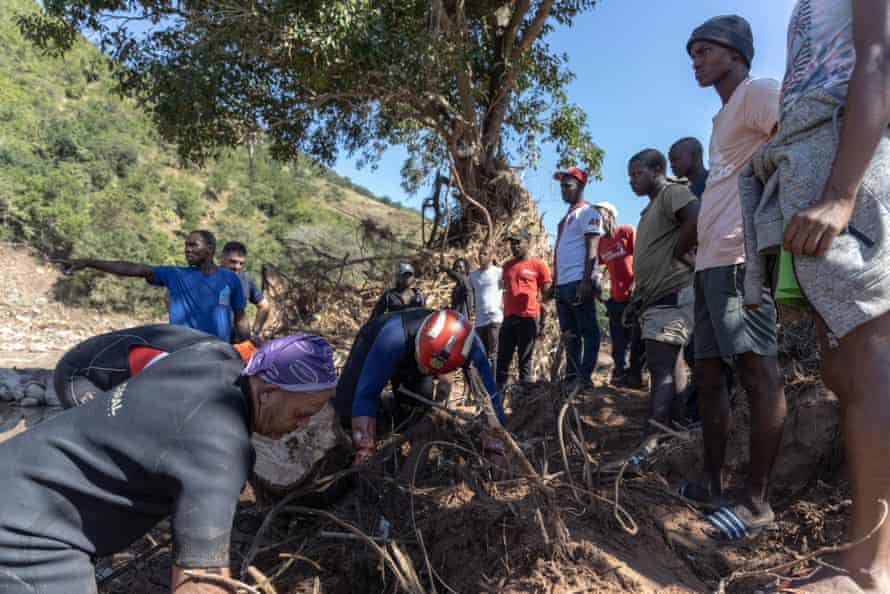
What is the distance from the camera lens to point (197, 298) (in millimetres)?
4238

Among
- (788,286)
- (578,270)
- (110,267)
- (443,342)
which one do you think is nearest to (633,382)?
(578,270)

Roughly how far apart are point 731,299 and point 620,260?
9.22 ft

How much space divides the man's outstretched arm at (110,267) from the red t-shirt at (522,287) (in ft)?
9.82

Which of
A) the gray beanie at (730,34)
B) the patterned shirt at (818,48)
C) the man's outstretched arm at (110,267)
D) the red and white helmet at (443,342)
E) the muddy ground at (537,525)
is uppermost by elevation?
the gray beanie at (730,34)

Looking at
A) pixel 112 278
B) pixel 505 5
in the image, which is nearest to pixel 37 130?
pixel 112 278

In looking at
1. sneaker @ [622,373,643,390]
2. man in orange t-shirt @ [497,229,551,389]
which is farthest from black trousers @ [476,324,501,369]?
sneaker @ [622,373,643,390]

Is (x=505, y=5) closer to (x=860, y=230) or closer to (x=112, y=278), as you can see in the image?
(x=860, y=230)

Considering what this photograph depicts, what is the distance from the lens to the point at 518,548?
1.85 metres

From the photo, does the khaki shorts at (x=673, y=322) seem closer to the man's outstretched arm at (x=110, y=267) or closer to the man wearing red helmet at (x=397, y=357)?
the man wearing red helmet at (x=397, y=357)

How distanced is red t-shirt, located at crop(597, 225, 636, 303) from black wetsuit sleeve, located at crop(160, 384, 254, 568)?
153 inches

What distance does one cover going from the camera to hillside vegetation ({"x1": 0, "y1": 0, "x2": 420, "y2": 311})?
19.2 meters

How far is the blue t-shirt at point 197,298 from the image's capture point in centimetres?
417

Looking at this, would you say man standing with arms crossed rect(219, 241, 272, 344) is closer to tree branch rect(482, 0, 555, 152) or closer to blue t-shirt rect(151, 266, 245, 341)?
blue t-shirt rect(151, 266, 245, 341)

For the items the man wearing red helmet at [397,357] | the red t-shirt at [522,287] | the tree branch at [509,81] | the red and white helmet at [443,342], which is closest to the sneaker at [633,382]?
the red t-shirt at [522,287]
